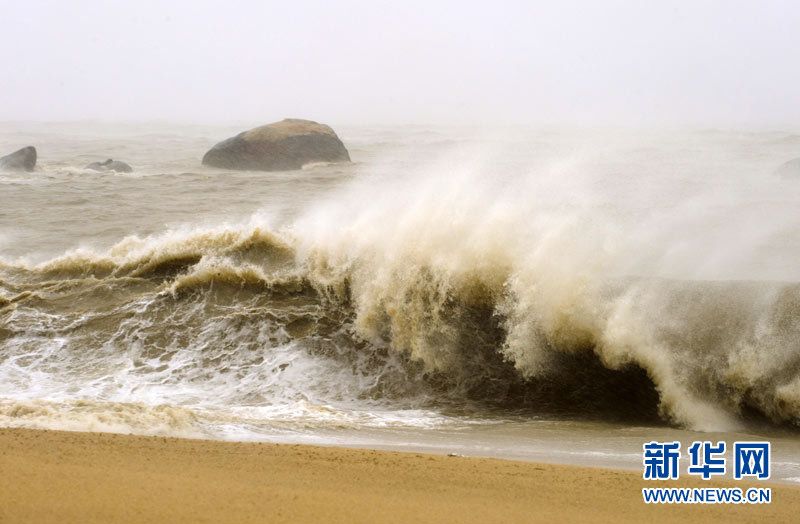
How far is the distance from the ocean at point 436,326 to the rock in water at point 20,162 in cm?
974

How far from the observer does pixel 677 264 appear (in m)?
7.94

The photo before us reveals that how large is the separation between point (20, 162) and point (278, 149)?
669 centimetres

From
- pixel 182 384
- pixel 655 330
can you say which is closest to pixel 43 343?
pixel 182 384

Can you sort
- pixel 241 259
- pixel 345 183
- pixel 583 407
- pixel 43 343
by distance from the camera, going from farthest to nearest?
pixel 345 183, pixel 241 259, pixel 43 343, pixel 583 407

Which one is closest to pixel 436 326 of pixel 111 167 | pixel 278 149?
pixel 278 149

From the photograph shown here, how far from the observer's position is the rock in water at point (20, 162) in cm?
2053

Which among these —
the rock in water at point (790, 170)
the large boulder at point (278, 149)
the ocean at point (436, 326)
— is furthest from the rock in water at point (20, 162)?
the rock in water at point (790, 170)

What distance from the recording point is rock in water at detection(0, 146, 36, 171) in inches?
808

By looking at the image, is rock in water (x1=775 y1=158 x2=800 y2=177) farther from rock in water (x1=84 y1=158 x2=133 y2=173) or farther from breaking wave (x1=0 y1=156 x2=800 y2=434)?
rock in water (x1=84 y1=158 x2=133 y2=173)

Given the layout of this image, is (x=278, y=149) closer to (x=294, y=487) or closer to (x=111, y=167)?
(x=111, y=167)

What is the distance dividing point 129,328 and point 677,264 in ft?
18.3

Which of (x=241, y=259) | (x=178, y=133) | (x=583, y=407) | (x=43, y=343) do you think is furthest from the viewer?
(x=178, y=133)

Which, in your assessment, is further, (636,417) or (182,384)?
(182,384)

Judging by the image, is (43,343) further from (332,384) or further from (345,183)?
(345,183)
